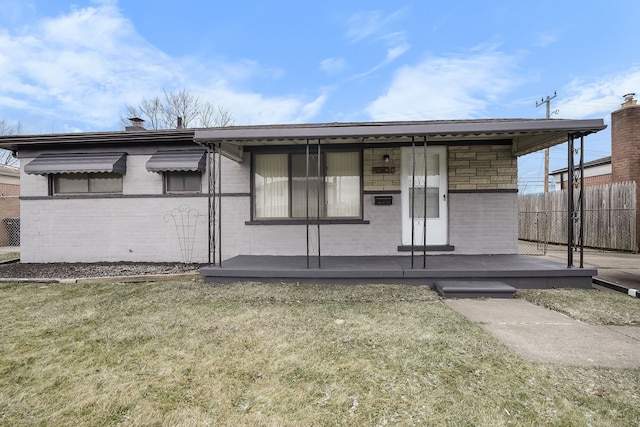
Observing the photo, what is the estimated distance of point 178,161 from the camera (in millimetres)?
6672

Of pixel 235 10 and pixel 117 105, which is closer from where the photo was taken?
pixel 235 10

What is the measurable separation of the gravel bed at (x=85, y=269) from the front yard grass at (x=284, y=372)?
2.09m

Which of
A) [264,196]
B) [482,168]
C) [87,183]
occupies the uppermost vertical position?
[482,168]

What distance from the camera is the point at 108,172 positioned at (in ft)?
22.6

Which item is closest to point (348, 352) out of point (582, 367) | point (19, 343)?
point (582, 367)

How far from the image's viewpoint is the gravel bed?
5961 mm

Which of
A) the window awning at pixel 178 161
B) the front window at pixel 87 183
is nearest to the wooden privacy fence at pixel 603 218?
the window awning at pixel 178 161

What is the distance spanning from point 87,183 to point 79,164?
61 centimetres

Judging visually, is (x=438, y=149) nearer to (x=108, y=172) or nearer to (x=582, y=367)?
(x=582, y=367)

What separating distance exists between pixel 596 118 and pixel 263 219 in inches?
228

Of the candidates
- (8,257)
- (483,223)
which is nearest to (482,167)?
(483,223)

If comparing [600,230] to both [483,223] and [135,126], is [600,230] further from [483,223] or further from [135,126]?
[135,126]

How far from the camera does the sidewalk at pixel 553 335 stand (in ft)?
8.59

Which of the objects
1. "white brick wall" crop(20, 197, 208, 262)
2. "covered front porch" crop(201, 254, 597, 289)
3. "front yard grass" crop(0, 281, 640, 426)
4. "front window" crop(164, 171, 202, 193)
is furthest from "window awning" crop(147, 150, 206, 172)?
"front yard grass" crop(0, 281, 640, 426)
